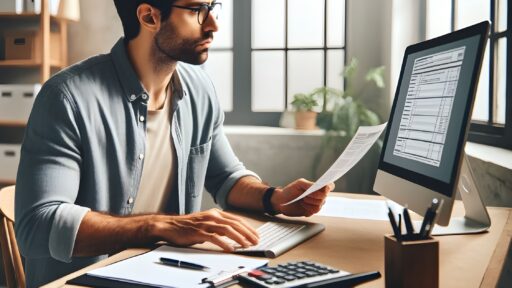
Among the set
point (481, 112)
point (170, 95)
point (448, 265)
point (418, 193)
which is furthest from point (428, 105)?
point (481, 112)

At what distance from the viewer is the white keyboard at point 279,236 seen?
119 cm

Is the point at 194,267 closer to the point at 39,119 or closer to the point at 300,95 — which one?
the point at 39,119

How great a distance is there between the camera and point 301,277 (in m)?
0.97

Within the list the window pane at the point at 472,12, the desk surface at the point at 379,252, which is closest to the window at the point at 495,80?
the window pane at the point at 472,12

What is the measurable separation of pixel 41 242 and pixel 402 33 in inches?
103

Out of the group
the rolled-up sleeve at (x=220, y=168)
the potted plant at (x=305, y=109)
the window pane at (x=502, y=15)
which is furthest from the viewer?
the potted plant at (x=305, y=109)

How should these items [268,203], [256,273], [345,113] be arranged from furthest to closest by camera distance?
[345,113]
[268,203]
[256,273]

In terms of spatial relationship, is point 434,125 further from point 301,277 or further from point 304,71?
point 304,71

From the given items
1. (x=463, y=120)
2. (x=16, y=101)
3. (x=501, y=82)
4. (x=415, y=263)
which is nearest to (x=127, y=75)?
(x=463, y=120)

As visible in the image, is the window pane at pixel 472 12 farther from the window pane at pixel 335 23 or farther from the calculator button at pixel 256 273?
the calculator button at pixel 256 273

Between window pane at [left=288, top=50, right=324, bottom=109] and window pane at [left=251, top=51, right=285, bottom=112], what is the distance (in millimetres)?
63

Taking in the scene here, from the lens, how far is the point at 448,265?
1.12 metres

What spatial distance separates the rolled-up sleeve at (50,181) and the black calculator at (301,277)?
493 millimetres

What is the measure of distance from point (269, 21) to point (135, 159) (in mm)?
2567
